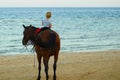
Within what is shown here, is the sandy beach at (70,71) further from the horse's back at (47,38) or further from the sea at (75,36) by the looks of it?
the sea at (75,36)

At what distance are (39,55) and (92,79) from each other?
6.80 ft

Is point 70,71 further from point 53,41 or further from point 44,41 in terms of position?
point 44,41

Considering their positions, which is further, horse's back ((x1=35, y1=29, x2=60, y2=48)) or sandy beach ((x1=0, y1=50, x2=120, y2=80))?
sandy beach ((x1=0, y1=50, x2=120, y2=80))

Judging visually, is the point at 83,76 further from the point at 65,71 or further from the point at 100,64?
the point at 100,64

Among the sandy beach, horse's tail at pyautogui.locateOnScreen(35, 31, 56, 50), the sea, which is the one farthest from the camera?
the sea

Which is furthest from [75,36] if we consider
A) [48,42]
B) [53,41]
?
[48,42]

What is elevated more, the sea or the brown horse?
the brown horse

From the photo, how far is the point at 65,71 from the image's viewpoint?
41.3 feet

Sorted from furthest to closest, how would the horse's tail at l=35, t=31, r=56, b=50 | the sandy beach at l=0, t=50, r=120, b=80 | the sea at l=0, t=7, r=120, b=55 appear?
the sea at l=0, t=7, r=120, b=55, the sandy beach at l=0, t=50, r=120, b=80, the horse's tail at l=35, t=31, r=56, b=50

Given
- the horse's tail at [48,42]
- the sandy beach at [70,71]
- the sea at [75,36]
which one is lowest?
the sea at [75,36]

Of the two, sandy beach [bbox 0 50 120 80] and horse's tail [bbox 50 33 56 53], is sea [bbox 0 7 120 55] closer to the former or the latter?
sandy beach [bbox 0 50 120 80]

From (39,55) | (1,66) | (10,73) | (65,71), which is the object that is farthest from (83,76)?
(1,66)

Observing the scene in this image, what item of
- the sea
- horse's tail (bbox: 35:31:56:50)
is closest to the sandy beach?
horse's tail (bbox: 35:31:56:50)

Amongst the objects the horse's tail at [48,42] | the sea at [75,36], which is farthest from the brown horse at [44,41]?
the sea at [75,36]
